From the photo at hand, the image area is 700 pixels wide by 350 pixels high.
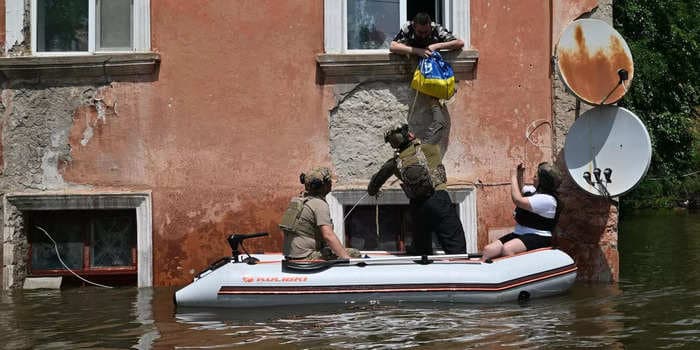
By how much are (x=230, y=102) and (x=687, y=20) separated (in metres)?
13.9

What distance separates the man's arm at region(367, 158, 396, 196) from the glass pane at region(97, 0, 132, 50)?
294cm

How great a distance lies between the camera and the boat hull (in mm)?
8117

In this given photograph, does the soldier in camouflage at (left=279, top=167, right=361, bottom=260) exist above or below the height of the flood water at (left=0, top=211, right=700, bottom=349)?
above

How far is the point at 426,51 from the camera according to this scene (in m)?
9.45

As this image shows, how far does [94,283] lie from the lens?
994 cm

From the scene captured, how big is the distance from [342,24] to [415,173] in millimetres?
1904

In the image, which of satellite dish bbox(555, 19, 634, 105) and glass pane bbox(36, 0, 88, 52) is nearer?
satellite dish bbox(555, 19, 634, 105)

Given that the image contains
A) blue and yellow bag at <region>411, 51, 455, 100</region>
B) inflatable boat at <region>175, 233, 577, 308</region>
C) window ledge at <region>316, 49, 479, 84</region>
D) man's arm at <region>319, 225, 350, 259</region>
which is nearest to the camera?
inflatable boat at <region>175, 233, 577, 308</region>

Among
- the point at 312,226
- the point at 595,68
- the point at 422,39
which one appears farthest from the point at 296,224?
the point at 595,68

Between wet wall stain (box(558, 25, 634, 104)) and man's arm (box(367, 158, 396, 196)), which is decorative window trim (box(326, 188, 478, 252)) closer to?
man's arm (box(367, 158, 396, 196))

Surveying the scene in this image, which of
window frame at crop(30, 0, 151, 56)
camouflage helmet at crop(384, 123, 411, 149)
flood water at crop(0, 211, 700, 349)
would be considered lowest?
flood water at crop(0, 211, 700, 349)

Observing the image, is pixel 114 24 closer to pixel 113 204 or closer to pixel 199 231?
pixel 113 204

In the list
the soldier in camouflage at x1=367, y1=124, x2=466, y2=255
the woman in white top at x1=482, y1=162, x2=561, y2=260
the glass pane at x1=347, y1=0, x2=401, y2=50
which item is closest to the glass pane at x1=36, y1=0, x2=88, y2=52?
the glass pane at x1=347, y1=0, x2=401, y2=50

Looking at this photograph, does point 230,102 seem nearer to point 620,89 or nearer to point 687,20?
point 620,89
